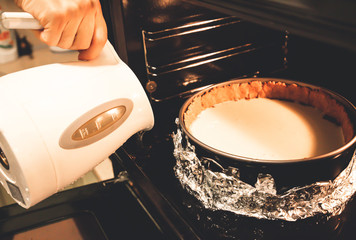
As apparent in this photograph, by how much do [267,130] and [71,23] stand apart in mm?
494

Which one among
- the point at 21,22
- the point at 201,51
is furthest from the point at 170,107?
the point at 21,22

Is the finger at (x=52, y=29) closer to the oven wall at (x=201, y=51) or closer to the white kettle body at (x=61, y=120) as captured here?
the white kettle body at (x=61, y=120)

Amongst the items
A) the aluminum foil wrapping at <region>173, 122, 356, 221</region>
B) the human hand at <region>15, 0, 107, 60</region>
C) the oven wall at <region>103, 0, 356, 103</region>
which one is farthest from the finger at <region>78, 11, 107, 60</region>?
the aluminum foil wrapping at <region>173, 122, 356, 221</region>

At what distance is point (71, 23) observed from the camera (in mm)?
557

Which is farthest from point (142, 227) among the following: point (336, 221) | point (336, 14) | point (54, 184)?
point (336, 14)

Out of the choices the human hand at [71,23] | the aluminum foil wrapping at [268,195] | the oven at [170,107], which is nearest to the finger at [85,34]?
the human hand at [71,23]

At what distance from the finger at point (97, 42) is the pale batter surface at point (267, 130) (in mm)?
307

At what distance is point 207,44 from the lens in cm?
88

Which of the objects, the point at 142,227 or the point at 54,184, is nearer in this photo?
the point at 54,184

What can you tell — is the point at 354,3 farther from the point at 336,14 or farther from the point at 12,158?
the point at 12,158

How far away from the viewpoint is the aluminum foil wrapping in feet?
1.92

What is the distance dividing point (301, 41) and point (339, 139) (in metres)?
0.38

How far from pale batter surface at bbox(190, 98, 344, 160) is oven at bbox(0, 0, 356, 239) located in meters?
0.11

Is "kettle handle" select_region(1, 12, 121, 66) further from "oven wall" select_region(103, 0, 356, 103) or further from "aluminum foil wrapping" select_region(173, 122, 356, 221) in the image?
"aluminum foil wrapping" select_region(173, 122, 356, 221)
